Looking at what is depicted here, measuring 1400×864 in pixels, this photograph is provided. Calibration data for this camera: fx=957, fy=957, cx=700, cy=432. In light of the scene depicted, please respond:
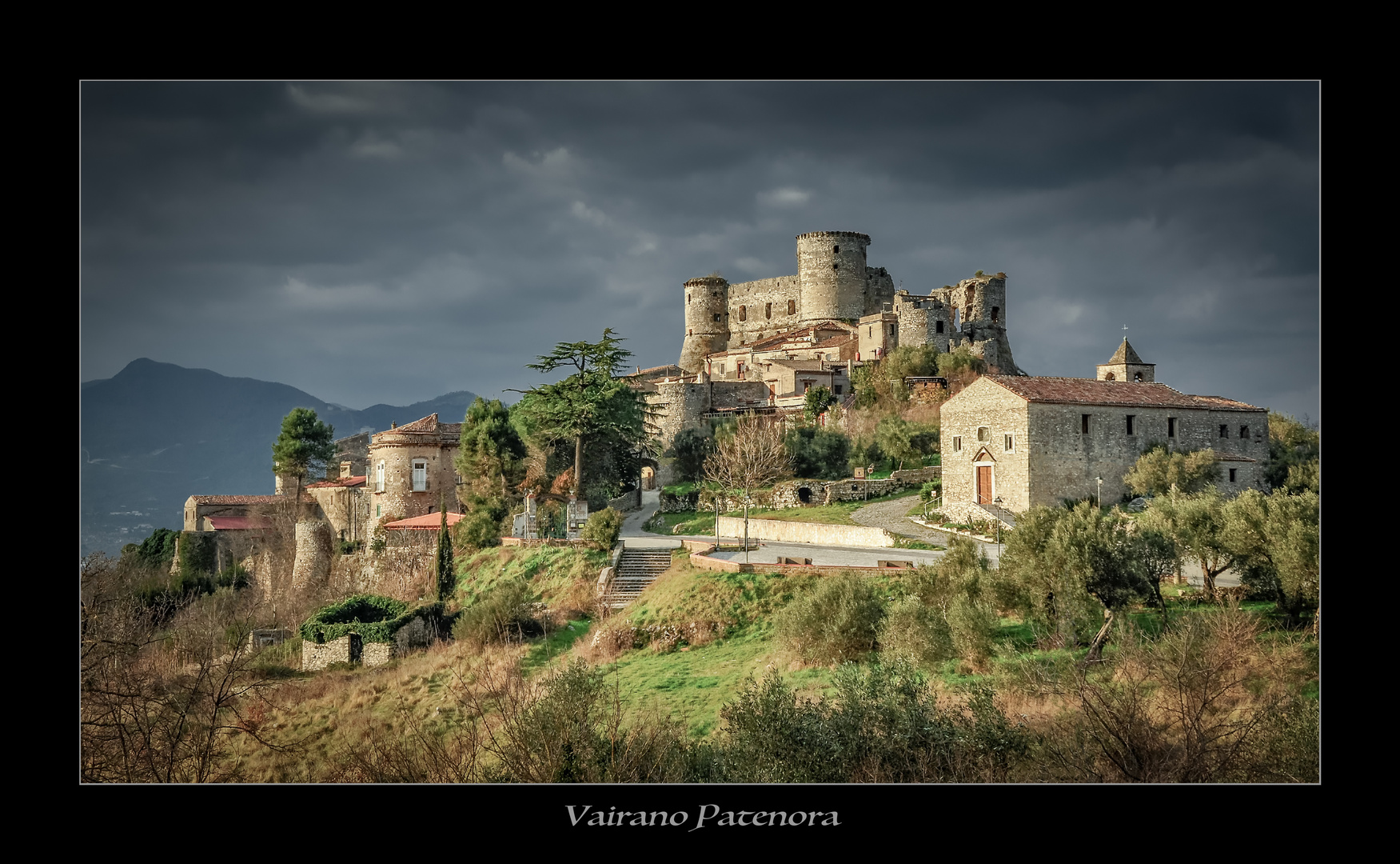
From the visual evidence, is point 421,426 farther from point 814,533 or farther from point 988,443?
point 988,443

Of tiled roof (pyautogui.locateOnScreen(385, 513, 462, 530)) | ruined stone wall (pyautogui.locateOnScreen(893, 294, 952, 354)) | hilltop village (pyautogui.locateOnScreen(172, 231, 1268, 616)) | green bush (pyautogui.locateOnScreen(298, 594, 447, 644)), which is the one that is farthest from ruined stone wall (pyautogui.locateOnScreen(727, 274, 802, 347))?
green bush (pyautogui.locateOnScreen(298, 594, 447, 644))

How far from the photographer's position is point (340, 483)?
33375 mm

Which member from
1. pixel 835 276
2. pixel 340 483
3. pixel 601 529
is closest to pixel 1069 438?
pixel 601 529

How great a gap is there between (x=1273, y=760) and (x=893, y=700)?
3517 millimetres

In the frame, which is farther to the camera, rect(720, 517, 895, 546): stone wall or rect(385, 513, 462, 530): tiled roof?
rect(385, 513, 462, 530): tiled roof

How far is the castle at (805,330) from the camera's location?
133 feet

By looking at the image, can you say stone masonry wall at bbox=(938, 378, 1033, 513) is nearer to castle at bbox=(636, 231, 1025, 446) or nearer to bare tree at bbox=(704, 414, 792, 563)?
bare tree at bbox=(704, 414, 792, 563)

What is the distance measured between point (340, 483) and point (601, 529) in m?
14.5

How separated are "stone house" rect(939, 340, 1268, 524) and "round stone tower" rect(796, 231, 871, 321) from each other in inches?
1141

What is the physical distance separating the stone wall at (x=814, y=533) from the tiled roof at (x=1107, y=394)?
5.03m

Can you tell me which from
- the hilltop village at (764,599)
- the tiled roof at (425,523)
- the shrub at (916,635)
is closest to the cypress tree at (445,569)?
the hilltop village at (764,599)

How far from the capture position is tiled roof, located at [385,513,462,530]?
2736cm

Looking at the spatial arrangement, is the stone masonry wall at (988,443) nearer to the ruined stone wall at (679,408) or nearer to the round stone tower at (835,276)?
the ruined stone wall at (679,408)
